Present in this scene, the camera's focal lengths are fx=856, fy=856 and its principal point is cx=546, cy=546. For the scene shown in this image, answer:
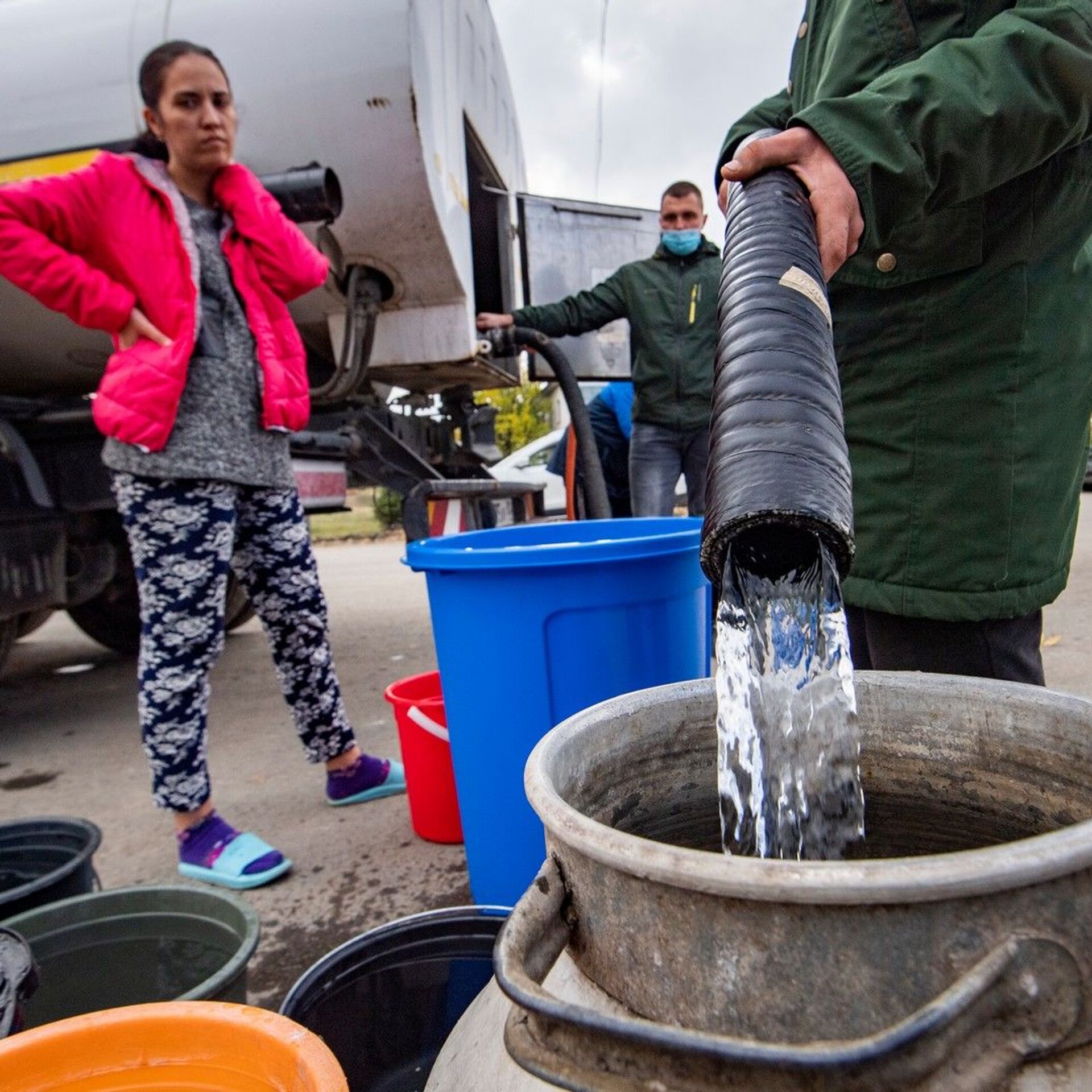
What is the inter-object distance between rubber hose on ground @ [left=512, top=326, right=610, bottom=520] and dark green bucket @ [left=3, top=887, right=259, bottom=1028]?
187 cm

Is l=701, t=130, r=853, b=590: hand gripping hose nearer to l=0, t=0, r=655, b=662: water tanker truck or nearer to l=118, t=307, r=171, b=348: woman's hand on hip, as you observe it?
l=118, t=307, r=171, b=348: woman's hand on hip

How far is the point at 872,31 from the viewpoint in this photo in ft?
3.86

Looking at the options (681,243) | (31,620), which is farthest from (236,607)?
(681,243)

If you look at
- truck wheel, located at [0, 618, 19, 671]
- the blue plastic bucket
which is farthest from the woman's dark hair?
truck wheel, located at [0, 618, 19, 671]

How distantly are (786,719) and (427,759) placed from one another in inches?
56.2

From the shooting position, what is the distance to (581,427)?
2.99 meters

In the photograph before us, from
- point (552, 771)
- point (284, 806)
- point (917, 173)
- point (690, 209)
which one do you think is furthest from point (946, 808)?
point (690, 209)

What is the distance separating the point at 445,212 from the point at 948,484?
2244 mm

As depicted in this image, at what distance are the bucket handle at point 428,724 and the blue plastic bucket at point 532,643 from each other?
1.08 ft

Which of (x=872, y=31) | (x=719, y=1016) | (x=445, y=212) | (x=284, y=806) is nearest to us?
(x=719, y=1016)

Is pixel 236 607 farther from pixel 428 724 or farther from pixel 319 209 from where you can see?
pixel 428 724

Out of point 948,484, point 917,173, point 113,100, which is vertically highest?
point 113,100

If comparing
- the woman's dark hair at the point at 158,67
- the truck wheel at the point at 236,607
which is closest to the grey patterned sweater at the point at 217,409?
the woman's dark hair at the point at 158,67

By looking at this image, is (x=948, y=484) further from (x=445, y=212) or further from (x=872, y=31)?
(x=445, y=212)
